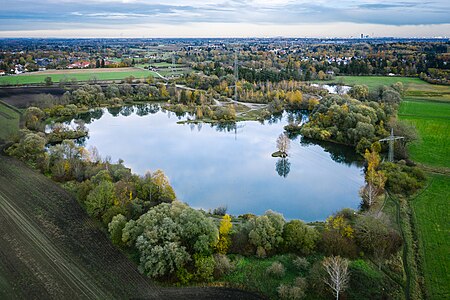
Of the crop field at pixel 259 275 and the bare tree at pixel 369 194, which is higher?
the bare tree at pixel 369 194

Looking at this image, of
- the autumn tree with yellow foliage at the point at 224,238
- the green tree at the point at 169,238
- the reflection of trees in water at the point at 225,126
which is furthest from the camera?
the reflection of trees in water at the point at 225,126

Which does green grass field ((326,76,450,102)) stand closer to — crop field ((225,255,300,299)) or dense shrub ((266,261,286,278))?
crop field ((225,255,300,299))

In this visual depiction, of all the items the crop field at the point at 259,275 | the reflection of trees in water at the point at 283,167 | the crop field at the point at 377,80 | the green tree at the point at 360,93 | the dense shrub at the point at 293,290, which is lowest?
the crop field at the point at 259,275

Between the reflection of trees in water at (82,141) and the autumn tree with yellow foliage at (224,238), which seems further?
the reflection of trees in water at (82,141)

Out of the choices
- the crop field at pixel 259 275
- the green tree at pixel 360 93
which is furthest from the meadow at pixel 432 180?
the crop field at pixel 259 275

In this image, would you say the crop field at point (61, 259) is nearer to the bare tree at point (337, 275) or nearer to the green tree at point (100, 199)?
the green tree at point (100, 199)

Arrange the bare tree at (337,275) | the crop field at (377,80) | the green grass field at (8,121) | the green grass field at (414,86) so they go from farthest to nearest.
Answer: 1. the crop field at (377,80)
2. the green grass field at (414,86)
3. the green grass field at (8,121)
4. the bare tree at (337,275)

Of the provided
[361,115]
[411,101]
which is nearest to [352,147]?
[361,115]

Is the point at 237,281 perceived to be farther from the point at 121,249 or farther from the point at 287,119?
the point at 287,119
